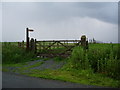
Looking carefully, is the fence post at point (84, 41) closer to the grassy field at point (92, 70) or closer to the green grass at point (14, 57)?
the green grass at point (14, 57)

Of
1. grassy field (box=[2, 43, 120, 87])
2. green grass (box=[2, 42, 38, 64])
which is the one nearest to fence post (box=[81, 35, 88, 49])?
green grass (box=[2, 42, 38, 64])

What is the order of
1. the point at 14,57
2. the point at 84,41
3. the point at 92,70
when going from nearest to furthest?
the point at 92,70, the point at 14,57, the point at 84,41

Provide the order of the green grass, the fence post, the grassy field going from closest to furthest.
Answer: the grassy field → the green grass → the fence post

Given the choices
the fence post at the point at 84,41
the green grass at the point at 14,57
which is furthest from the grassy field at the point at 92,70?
the fence post at the point at 84,41

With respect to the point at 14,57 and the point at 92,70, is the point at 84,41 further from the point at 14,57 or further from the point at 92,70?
the point at 92,70

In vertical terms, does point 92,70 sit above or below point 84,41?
below

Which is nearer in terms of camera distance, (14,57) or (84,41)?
(14,57)

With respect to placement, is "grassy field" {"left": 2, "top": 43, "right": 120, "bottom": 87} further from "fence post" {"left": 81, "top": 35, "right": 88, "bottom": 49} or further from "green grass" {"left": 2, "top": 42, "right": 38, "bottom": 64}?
"fence post" {"left": 81, "top": 35, "right": 88, "bottom": 49}

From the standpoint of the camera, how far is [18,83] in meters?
9.05

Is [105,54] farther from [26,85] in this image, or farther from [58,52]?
[58,52]

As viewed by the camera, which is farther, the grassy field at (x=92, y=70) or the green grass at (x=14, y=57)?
the green grass at (x=14, y=57)

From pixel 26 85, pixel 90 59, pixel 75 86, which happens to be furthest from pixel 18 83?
pixel 90 59

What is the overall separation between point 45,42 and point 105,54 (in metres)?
10.0

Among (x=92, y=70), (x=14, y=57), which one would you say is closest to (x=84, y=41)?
(x=14, y=57)
